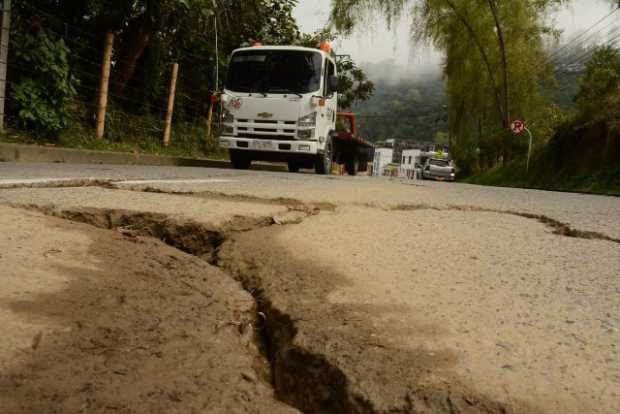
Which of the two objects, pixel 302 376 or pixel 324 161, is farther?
pixel 324 161

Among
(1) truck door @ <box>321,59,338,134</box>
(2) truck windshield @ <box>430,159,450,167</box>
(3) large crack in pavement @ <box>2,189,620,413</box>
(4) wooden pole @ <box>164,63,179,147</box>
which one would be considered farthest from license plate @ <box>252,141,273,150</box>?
(2) truck windshield @ <box>430,159,450,167</box>

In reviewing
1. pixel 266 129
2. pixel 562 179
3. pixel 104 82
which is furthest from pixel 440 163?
pixel 104 82

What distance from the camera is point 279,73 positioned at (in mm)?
8211

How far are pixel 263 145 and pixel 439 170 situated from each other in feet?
58.0

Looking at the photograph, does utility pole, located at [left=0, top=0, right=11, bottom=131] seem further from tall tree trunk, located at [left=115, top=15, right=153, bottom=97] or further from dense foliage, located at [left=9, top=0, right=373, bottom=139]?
tall tree trunk, located at [left=115, top=15, right=153, bottom=97]

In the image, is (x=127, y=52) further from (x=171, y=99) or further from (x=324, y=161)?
(x=324, y=161)

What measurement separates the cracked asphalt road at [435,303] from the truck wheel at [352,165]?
11350mm

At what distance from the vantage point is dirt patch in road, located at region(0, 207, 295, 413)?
72 cm

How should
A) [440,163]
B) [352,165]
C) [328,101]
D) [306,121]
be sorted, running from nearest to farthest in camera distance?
[306,121], [328,101], [352,165], [440,163]

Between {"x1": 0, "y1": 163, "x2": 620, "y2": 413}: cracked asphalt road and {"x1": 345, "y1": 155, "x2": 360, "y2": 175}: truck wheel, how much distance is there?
11.3m

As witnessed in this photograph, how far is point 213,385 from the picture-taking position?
78cm

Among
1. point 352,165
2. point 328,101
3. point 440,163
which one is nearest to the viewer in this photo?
point 328,101

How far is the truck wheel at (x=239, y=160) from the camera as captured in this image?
29.7 feet

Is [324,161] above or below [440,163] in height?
below
